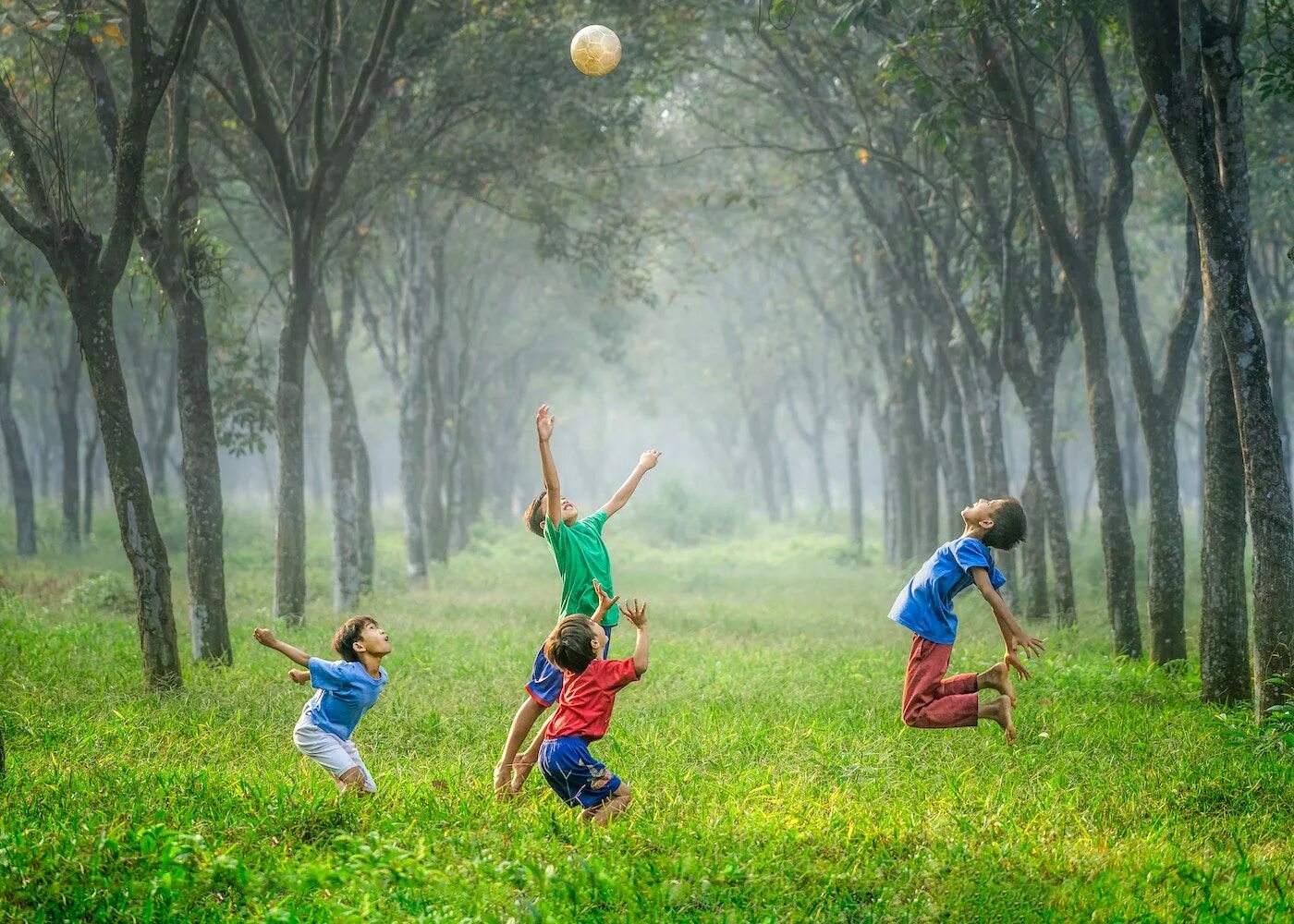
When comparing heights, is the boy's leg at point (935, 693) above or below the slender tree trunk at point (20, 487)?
below

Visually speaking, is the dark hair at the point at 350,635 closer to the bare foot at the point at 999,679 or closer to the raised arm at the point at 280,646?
the raised arm at the point at 280,646

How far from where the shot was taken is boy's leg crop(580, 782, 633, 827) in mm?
5491

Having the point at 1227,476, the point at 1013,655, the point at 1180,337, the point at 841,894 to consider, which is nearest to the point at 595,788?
the point at 841,894

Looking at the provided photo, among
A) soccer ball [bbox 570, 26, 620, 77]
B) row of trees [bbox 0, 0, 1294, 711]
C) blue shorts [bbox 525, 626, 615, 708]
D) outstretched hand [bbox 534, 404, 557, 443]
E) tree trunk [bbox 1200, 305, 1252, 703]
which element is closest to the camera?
outstretched hand [bbox 534, 404, 557, 443]

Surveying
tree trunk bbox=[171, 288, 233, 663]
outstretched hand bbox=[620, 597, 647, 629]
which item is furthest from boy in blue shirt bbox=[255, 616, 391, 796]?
tree trunk bbox=[171, 288, 233, 663]

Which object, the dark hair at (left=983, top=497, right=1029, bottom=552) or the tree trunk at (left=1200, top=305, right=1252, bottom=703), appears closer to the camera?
the dark hair at (left=983, top=497, right=1029, bottom=552)

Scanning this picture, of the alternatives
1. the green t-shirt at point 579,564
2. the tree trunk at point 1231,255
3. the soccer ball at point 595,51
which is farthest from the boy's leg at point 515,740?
the soccer ball at point 595,51

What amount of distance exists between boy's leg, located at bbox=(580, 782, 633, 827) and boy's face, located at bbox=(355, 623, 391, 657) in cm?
137

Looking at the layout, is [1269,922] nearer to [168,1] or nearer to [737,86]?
[168,1]

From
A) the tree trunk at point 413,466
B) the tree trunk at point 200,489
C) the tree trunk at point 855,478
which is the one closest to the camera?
the tree trunk at point 200,489

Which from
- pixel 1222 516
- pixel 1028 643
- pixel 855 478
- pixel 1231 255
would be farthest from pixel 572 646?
pixel 855 478

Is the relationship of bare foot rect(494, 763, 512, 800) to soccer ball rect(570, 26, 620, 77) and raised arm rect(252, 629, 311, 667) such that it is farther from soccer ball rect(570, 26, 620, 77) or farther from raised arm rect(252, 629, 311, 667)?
soccer ball rect(570, 26, 620, 77)

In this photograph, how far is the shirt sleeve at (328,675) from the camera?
5895 millimetres

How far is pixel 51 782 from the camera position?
19.7 ft
